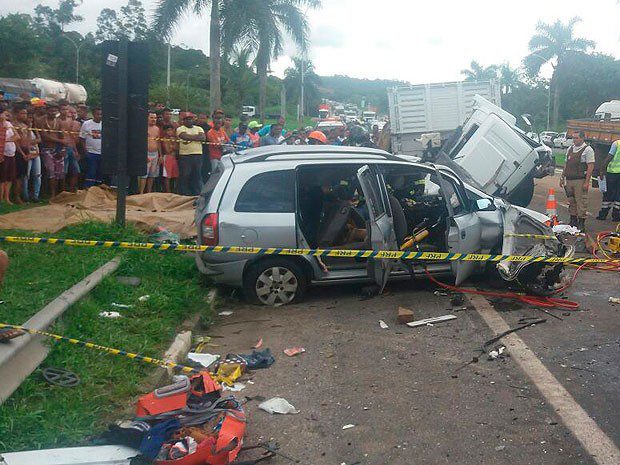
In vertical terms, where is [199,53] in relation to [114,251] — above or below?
above

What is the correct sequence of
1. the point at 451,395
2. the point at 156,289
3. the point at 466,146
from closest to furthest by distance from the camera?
the point at 451,395 → the point at 156,289 → the point at 466,146

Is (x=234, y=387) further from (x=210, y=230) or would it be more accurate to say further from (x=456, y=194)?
(x=456, y=194)

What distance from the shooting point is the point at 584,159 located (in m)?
13.8

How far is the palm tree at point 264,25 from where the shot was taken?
25.8 metres

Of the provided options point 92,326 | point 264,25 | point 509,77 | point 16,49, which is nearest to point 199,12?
point 264,25

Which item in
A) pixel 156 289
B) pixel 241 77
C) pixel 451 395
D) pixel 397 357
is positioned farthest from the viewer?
pixel 241 77

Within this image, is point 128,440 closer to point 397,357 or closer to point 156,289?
point 397,357

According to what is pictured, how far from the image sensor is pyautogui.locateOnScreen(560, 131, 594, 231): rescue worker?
44.8 feet

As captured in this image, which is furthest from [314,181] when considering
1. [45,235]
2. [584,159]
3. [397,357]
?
[584,159]

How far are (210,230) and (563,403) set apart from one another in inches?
166

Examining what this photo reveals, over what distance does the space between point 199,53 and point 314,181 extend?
3608 inches

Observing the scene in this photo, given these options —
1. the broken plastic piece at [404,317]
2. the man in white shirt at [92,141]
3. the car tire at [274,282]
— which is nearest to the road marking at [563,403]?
the broken plastic piece at [404,317]

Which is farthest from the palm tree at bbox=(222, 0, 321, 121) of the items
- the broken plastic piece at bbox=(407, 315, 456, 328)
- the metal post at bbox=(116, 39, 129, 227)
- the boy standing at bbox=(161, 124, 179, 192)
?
the broken plastic piece at bbox=(407, 315, 456, 328)

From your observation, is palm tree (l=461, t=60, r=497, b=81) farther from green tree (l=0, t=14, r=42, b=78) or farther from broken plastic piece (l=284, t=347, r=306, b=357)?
broken plastic piece (l=284, t=347, r=306, b=357)
